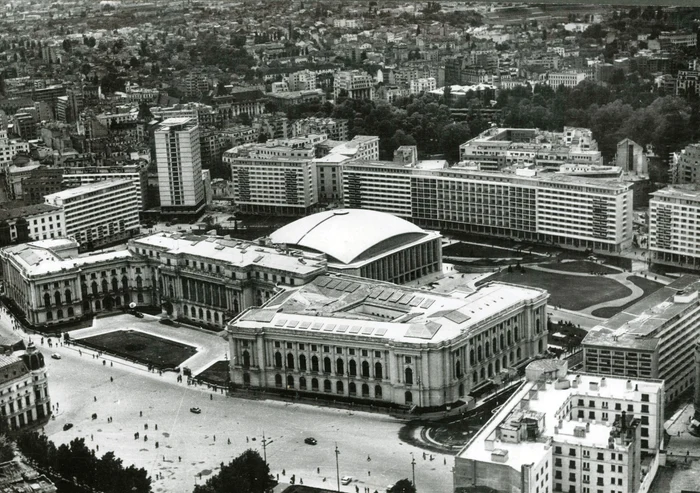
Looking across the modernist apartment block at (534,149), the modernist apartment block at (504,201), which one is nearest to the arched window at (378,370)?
the modernist apartment block at (504,201)

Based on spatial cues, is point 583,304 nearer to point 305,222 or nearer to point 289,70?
point 305,222

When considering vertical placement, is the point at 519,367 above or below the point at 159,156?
below

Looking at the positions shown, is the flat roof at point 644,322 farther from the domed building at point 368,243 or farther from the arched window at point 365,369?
the domed building at point 368,243

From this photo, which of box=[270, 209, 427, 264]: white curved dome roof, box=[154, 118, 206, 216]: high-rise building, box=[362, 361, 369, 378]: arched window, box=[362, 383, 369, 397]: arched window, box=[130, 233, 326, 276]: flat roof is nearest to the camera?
box=[362, 361, 369, 378]: arched window

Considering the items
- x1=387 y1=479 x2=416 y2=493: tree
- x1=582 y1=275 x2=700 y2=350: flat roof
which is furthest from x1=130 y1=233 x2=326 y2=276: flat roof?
x1=387 y1=479 x2=416 y2=493: tree

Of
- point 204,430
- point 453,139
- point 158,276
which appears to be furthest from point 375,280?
point 453,139

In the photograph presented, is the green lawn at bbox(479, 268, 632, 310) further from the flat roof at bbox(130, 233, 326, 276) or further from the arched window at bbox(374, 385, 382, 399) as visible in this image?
the arched window at bbox(374, 385, 382, 399)

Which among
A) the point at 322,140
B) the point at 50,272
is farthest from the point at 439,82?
the point at 50,272
